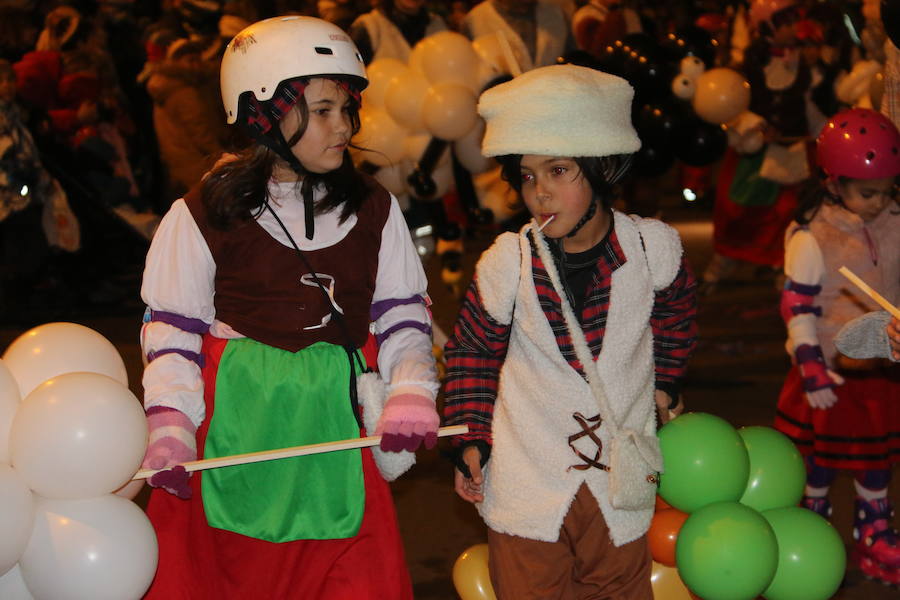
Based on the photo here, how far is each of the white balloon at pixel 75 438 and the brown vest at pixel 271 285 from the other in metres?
0.47

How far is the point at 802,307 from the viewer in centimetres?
442

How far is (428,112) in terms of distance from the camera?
240 inches

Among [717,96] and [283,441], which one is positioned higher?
[283,441]

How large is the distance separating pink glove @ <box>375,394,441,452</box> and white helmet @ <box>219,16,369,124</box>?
0.82 metres

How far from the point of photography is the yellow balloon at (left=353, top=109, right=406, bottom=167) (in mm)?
6305

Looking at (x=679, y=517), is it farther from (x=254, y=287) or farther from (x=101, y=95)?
(x=101, y=95)

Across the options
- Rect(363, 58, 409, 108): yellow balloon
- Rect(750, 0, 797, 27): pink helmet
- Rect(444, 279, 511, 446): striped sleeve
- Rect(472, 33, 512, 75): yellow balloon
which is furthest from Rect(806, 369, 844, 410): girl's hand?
Rect(750, 0, 797, 27): pink helmet

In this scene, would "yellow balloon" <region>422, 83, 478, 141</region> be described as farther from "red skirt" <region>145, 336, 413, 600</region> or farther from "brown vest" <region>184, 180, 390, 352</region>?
"red skirt" <region>145, 336, 413, 600</region>

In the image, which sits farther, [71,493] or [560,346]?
[560,346]

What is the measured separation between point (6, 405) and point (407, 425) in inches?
35.6

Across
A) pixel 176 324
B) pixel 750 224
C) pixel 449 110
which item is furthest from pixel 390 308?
pixel 750 224

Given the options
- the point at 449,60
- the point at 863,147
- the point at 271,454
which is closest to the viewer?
the point at 271,454

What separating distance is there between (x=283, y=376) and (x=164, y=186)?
8226 mm

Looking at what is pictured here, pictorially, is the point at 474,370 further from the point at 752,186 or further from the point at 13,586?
the point at 752,186
